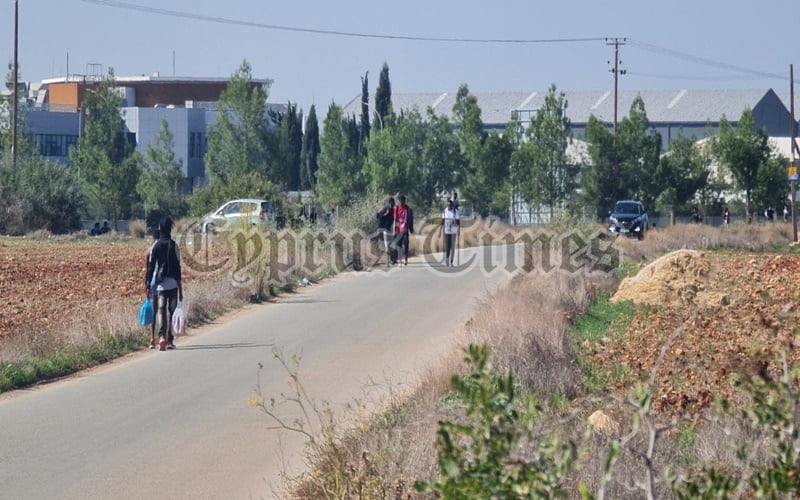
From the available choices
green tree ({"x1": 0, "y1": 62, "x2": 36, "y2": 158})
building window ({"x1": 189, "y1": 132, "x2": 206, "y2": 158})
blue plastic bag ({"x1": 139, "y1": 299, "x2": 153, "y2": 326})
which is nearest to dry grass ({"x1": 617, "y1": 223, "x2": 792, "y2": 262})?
blue plastic bag ({"x1": 139, "y1": 299, "x2": 153, "y2": 326})

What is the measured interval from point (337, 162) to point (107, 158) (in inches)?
521

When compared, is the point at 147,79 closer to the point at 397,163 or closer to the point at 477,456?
the point at 397,163

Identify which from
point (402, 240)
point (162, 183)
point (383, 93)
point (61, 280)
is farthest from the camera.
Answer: point (383, 93)

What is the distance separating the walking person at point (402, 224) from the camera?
30.9 meters

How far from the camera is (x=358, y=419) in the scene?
30.8 ft

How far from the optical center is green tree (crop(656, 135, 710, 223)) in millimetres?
65125

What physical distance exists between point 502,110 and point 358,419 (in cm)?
8947

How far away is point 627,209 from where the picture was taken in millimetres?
53281

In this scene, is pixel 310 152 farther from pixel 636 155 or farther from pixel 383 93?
pixel 636 155

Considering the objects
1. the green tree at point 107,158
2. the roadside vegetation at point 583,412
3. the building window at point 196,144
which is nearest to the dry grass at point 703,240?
the roadside vegetation at point 583,412

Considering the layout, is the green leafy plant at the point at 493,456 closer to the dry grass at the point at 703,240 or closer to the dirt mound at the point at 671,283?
the dirt mound at the point at 671,283

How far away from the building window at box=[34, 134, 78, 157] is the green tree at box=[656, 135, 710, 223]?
43638mm

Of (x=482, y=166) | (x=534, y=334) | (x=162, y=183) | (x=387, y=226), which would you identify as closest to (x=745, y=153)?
(x=482, y=166)

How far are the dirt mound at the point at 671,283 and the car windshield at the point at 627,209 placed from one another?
96.5ft
